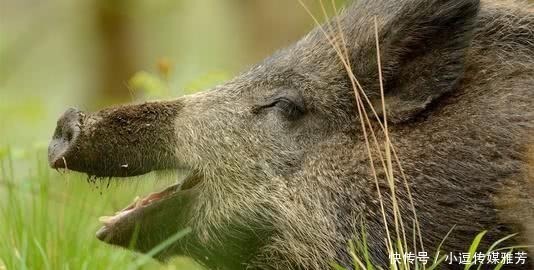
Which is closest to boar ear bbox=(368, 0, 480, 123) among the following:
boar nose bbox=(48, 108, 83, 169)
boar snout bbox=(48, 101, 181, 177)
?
boar snout bbox=(48, 101, 181, 177)

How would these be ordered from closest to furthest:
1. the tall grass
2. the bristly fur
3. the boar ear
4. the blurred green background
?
the tall grass → the bristly fur → the boar ear → the blurred green background

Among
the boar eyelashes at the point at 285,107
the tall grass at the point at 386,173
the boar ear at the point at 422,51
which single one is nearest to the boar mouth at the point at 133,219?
the boar eyelashes at the point at 285,107

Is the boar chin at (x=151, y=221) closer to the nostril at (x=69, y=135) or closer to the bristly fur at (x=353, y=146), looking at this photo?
the bristly fur at (x=353, y=146)

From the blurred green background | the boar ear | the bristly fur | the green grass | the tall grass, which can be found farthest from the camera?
the blurred green background

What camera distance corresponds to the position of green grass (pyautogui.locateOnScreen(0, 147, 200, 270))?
5.00m

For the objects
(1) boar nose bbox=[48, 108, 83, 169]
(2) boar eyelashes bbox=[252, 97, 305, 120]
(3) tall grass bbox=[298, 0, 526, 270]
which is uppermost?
(1) boar nose bbox=[48, 108, 83, 169]

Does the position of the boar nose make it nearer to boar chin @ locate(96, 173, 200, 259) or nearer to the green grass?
the green grass

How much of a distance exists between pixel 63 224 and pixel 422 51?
74.0 inches

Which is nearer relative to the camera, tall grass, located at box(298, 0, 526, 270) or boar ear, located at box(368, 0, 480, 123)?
tall grass, located at box(298, 0, 526, 270)

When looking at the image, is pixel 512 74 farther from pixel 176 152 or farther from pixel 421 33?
pixel 176 152

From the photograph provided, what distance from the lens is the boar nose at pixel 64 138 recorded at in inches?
201

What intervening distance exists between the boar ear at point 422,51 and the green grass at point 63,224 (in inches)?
45.2

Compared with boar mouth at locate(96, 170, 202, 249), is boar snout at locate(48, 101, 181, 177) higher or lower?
higher

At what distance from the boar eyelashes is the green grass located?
1.91 feet
